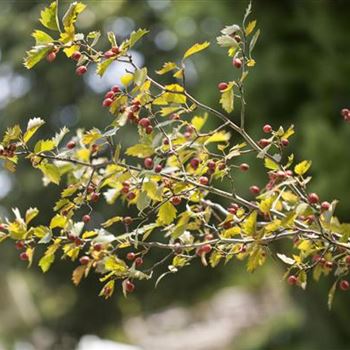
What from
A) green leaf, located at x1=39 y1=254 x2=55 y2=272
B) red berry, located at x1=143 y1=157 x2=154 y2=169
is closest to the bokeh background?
red berry, located at x1=143 y1=157 x2=154 y2=169

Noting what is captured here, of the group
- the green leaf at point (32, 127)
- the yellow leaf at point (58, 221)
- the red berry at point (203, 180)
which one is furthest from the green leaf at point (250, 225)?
the green leaf at point (32, 127)

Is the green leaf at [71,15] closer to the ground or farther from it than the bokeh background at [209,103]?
farther from it

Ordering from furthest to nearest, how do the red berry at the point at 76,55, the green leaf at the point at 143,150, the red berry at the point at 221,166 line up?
1. the red berry at the point at 221,166
2. the red berry at the point at 76,55
3. the green leaf at the point at 143,150

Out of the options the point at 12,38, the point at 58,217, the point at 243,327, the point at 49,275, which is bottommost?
the point at 243,327

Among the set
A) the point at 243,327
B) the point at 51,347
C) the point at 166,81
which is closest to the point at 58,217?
the point at 166,81

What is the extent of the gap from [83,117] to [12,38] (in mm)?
1808

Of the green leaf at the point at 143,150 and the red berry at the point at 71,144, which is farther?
the red berry at the point at 71,144

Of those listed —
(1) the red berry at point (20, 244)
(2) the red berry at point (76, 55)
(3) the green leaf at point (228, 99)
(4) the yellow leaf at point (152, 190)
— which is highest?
(2) the red berry at point (76, 55)

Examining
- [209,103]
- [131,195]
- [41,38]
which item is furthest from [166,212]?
[209,103]

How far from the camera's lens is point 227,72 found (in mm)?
7711

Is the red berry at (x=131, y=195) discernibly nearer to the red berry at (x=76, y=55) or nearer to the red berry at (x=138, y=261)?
the red berry at (x=138, y=261)

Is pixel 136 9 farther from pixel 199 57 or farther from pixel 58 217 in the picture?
pixel 58 217

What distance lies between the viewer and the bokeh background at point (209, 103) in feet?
22.5

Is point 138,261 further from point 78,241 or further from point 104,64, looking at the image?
point 104,64
